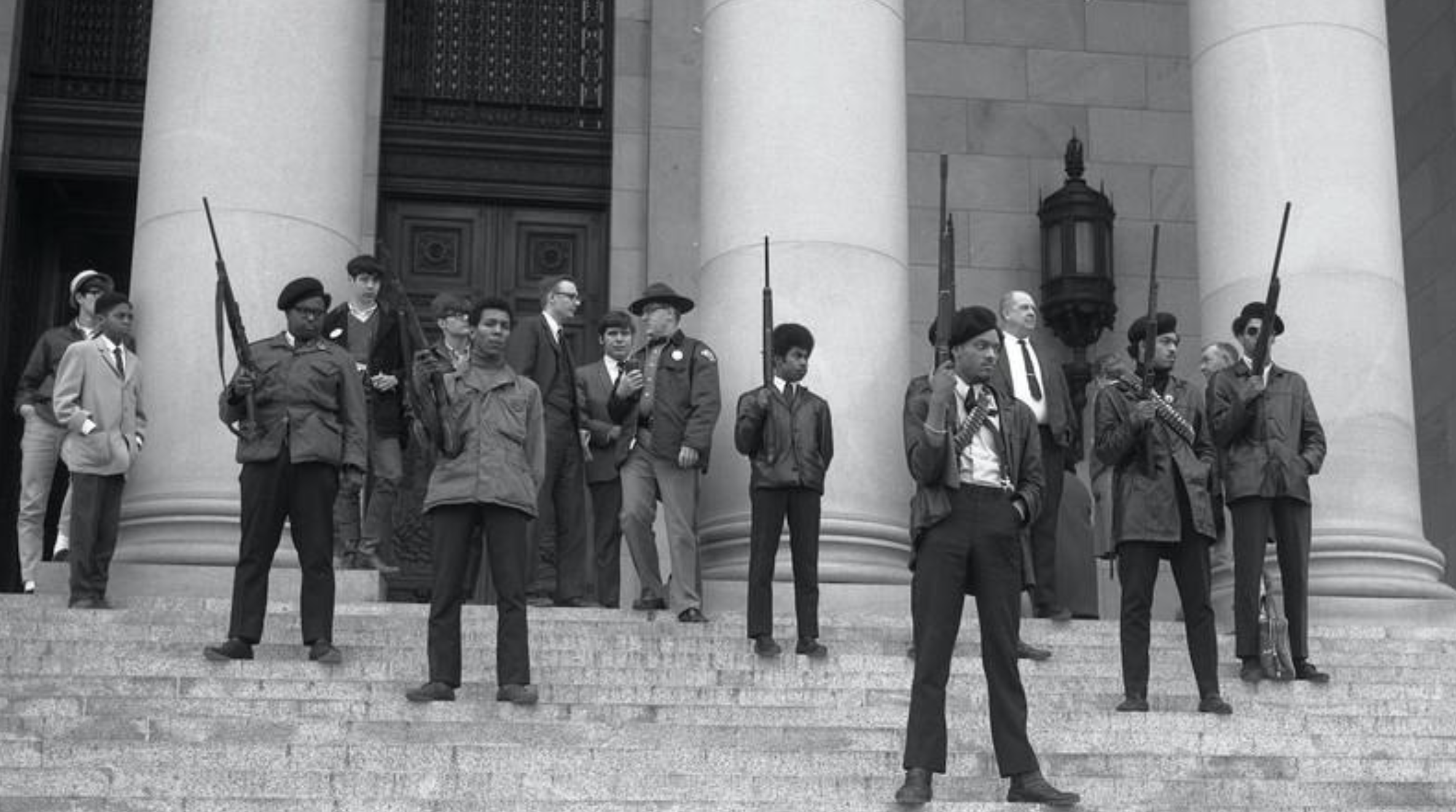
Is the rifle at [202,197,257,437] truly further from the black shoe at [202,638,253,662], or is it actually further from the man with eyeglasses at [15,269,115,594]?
the man with eyeglasses at [15,269,115,594]

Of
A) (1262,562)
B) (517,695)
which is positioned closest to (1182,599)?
(1262,562)

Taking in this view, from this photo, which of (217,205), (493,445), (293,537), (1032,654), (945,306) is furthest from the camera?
(217,205)

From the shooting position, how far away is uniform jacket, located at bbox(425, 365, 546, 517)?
12312 millimetres

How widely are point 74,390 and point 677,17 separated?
9350 mm

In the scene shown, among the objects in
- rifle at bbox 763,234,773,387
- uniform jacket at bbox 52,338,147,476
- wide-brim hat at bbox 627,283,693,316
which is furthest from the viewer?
wide-brim hat at bbox 627,283,693,316

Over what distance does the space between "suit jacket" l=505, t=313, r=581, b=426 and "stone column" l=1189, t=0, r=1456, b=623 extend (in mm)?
5000

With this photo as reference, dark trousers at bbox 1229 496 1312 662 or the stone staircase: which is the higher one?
dark trousers at bbox 1229 496 1312 662

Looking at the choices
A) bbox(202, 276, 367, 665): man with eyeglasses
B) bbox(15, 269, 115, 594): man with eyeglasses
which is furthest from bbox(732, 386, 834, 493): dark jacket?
bbox(15, 269, 115, 594): man with eyeglasses

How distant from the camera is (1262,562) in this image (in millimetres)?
13922

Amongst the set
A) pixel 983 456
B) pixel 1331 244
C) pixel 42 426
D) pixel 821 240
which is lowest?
pixel 983 456

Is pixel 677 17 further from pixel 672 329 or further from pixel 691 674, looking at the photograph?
pixel 691 674

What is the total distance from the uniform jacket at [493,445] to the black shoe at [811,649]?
185cm

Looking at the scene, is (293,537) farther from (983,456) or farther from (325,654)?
(983,456)

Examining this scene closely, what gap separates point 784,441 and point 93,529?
4.29m
